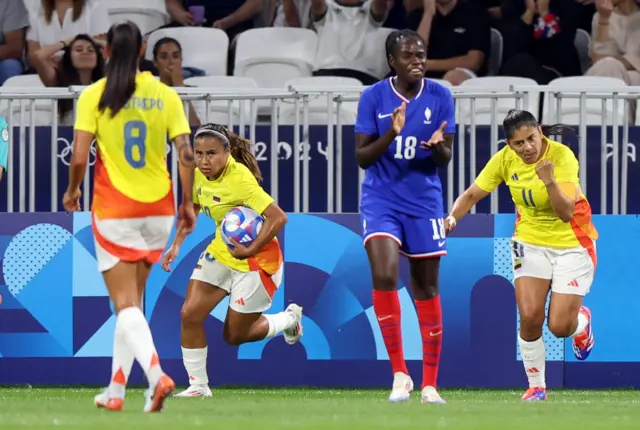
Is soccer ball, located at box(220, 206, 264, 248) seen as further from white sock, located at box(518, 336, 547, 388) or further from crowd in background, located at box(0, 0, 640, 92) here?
crowd in background, located at box(0, 0, 640, 92)

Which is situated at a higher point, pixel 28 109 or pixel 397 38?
pixel 397 38

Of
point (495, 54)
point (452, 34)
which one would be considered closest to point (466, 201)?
point (452, 34)

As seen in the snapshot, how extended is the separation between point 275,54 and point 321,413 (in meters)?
8.38

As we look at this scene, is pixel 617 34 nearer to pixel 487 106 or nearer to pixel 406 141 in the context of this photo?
pixel 487 106

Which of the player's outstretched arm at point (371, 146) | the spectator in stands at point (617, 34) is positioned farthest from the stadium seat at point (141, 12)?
the player's outstretched arm at point (371, 146)

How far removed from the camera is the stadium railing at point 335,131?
39.9 ft

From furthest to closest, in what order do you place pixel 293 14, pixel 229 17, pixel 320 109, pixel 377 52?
pixel 229 17 < pixel 293 14 < pixel 377 52 < pixel 320 109

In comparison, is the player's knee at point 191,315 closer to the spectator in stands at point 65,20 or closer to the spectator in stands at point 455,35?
the spectator in stands at point 455,35

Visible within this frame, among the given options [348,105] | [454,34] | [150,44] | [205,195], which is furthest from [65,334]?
[454,34]

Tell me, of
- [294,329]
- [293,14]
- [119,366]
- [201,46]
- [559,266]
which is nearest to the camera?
[119,366]

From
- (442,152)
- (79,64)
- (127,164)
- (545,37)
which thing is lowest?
(127,164)

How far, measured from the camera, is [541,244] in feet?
35.3

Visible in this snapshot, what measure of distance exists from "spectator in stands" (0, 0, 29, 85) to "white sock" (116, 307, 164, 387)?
904 cm

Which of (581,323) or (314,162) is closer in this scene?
(581,323)
